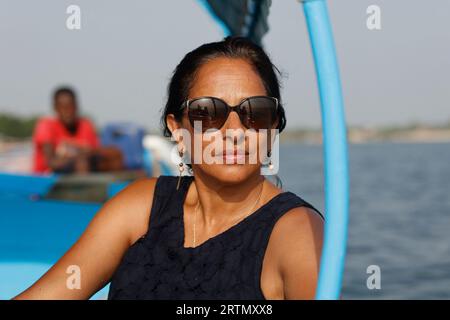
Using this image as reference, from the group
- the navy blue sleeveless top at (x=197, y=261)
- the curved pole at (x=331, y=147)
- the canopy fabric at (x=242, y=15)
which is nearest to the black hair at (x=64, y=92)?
the canopy fabric at (x=242, y=15)

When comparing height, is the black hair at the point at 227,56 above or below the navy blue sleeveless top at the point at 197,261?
above

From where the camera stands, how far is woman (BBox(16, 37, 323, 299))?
1.65 metres

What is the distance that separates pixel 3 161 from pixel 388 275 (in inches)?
267

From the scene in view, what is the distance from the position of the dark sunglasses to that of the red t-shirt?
5054mm

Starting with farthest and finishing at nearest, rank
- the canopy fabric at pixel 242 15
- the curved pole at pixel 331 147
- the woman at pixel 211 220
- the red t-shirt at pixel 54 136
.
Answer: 1. the red t-shirt at pixel 54 136
2. the canopy fabric at pixel 242 15
3. the woman at pixel 211 220
4. the curved pole at pixel 331 147

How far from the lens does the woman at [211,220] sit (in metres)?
1.65

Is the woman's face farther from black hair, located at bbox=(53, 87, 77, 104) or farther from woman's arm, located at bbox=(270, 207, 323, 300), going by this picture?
black hair, located at bbox=(53, 87, 77, 104)

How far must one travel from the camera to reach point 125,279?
1795 millimetres

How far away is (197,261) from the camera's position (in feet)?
5.68

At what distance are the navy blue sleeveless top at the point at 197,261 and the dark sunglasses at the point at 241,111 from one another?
202 millimetres

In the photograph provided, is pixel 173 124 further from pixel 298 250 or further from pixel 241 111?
pixel 298 250

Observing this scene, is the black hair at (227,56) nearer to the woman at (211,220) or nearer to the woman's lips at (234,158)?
the woman at (211,220)

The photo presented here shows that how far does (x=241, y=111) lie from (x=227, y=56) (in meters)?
0.17
